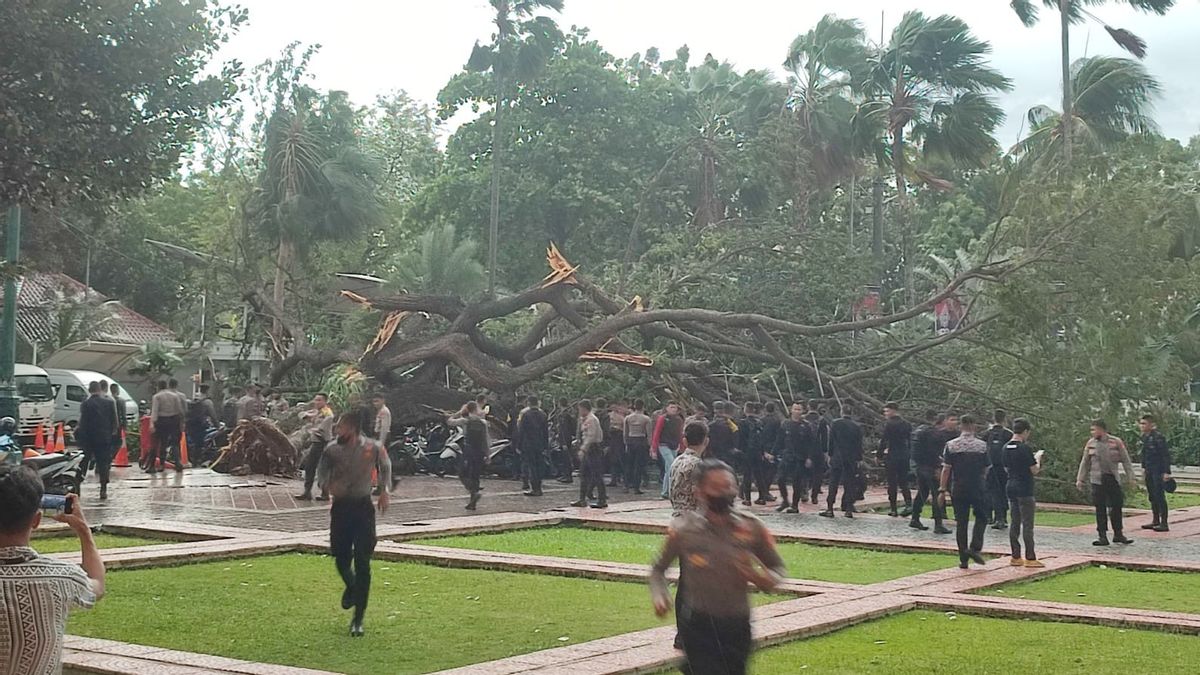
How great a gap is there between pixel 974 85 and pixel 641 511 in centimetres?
1606

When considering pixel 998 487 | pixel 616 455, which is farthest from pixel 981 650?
pixel 616 455

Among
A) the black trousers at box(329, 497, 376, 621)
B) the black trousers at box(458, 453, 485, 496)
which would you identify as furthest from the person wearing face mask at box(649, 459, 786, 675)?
the black trousers at box(458, 453, 485, 496)

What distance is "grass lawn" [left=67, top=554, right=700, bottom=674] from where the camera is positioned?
29.6ft

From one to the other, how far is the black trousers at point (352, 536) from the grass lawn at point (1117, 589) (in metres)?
5.63

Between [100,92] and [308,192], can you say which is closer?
[100,92]

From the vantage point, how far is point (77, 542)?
49.5 ft

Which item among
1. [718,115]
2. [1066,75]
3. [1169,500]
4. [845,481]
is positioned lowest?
[1169,500]

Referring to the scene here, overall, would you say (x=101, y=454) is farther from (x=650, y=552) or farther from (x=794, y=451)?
(x=794, y=451)

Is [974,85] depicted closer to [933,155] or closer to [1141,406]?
[933,155]

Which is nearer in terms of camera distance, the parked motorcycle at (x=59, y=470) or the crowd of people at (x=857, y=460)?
the crowd of people at (x=857, y=460)

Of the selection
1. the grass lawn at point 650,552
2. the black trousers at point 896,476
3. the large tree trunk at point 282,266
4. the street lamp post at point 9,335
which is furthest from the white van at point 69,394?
the black trousers at point 896,476

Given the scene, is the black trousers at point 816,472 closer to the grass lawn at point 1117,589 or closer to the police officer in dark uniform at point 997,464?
the police officer in dark uniform at point 997,464

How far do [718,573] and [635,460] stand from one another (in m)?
17.0

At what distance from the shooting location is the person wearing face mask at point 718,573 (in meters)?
6.11
